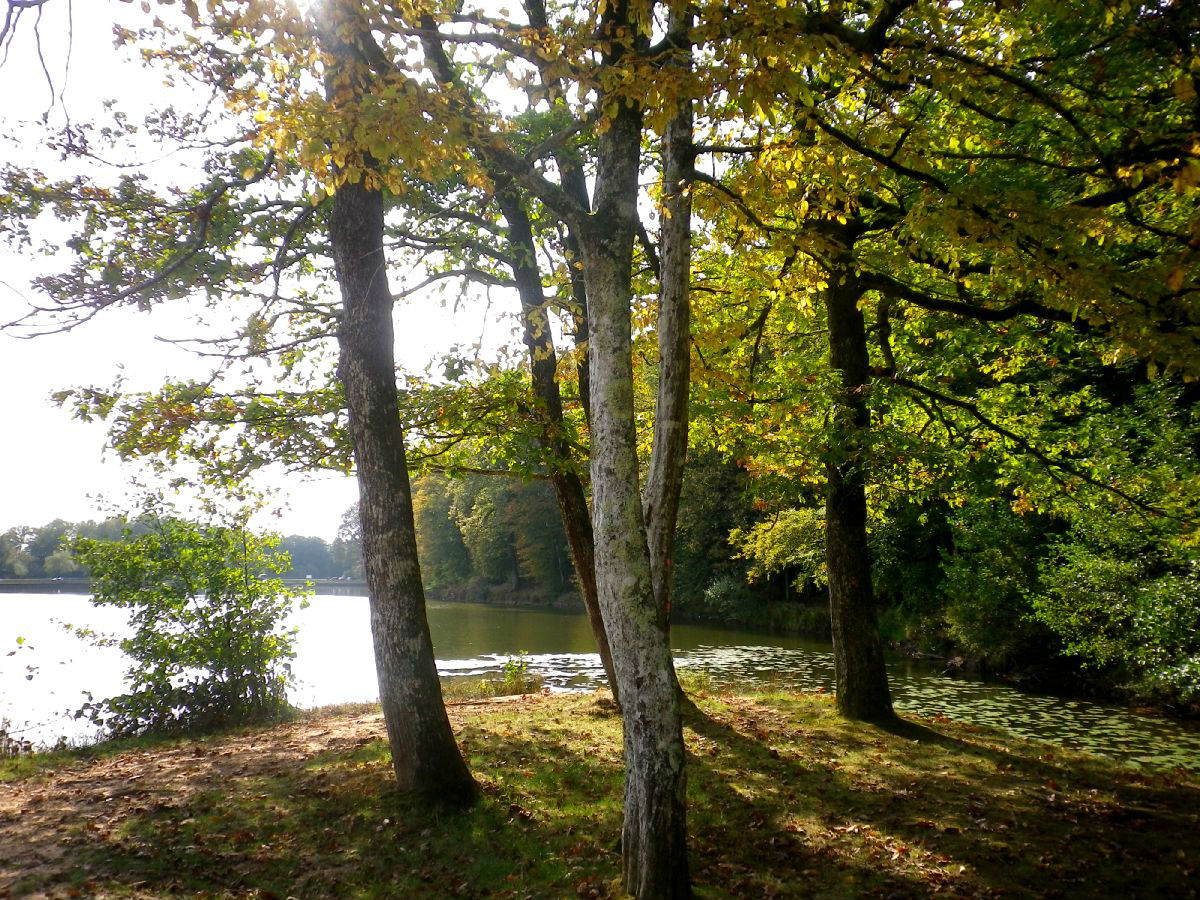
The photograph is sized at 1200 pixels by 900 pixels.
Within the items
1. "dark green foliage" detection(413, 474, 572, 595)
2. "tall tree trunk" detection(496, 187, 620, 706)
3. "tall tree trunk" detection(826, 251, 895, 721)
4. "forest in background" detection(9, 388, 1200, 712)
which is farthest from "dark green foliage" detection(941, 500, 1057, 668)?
"dark green foliage" detection(413, 474, 572, 595)

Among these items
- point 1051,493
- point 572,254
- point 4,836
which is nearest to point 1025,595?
point 1051,493

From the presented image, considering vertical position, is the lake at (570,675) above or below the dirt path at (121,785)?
below

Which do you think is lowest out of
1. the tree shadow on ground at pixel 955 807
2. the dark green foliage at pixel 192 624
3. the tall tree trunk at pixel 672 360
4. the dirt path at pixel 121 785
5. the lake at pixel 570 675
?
the lake at pixel 570 675

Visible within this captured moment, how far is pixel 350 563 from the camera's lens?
100 meters

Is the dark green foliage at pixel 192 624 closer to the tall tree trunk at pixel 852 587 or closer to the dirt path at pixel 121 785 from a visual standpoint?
the dirt path at pixel 121 785

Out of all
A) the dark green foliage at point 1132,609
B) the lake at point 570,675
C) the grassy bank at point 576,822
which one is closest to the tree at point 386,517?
the grassy bank at point 576,822

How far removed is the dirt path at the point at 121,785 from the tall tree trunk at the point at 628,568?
359 cm

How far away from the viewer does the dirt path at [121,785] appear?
5.09 m

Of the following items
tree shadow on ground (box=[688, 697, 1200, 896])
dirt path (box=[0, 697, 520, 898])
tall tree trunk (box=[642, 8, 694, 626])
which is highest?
tall tree trunk (box=[642, 8, 694, 626])

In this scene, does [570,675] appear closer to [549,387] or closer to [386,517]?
[549,387]

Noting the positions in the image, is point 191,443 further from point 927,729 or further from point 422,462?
point 927,729

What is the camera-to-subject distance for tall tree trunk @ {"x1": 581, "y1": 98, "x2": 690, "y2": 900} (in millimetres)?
4363

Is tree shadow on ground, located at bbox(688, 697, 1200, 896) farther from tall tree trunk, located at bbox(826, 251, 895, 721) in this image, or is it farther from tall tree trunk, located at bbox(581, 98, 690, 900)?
tall tree trunk, located at bbox(581, 98, 690, 900)

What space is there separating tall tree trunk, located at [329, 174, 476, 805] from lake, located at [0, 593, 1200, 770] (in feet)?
17.8
